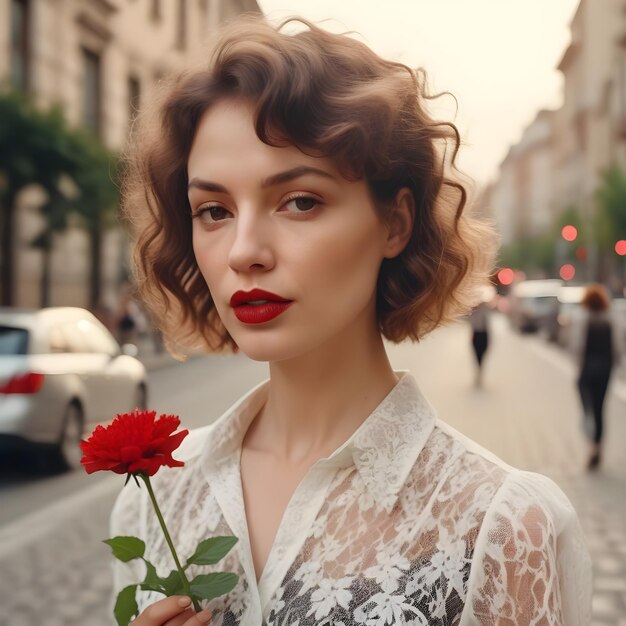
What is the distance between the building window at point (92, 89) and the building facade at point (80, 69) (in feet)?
0.08

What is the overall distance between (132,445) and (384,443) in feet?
Result: 1.50

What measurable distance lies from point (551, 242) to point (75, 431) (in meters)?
70.9

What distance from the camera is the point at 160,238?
6.40ft

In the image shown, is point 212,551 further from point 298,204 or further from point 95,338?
point 95,338

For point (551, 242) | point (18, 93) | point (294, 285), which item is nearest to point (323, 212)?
point (294, 285)

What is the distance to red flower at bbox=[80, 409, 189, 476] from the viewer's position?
1.32 m

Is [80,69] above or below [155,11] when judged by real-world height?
below

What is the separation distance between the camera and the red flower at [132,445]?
4.33 ft

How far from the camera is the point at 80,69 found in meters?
25.5

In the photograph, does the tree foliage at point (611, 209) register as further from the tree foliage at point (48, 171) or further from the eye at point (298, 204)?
the eye at point (298, 204)

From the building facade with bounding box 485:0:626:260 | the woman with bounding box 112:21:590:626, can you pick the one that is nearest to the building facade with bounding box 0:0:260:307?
the woman with bounding box 112:21:590:626

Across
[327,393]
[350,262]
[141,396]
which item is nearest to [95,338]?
[141,396]

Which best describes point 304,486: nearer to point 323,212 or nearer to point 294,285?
point 294,285

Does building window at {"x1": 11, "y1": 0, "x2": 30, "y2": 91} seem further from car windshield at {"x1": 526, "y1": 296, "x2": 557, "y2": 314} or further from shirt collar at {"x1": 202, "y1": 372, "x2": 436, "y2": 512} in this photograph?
shirt collar at {"x1": 202, "y1": 372, "x2": 436, "y2": 512}
